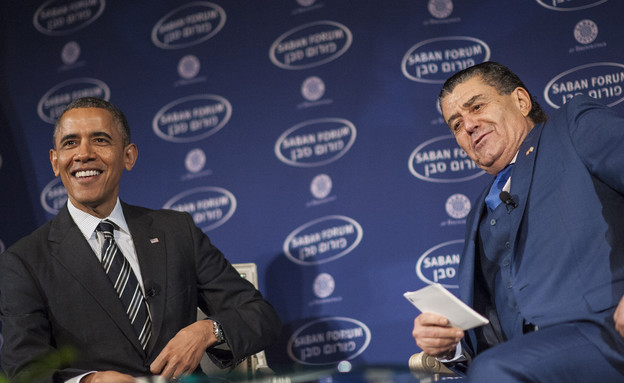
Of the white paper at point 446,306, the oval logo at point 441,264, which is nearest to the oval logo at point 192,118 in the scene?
the oval logo at point 441,264

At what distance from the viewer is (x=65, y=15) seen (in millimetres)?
5000

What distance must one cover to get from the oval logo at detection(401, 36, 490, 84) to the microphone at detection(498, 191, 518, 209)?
1729 millimetres

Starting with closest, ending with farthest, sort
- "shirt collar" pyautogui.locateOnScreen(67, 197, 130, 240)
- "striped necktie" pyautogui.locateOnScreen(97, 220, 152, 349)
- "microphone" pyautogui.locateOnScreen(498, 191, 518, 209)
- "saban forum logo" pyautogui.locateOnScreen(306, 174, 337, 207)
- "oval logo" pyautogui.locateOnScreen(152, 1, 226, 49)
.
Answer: "microphone" pyautogui.locateOnScreen(498, 191, 518, 209)
"striped necktie" pyautogui.locateOnScreen(97, 220, 152, 349)
"shirt collar" pyautogui.locateOnScreen(67, 197, 130, 240)
"saban forum logo" pyautogui.locateOnScreen(306, 174, 337, 207)
"oval logo" pyautogui.locateOnScreen(152, 1, 226, 49)

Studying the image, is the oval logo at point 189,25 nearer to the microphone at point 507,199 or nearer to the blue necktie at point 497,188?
the blue necktie at point 497,188

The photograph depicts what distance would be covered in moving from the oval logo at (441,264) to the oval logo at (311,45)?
55.6 inches

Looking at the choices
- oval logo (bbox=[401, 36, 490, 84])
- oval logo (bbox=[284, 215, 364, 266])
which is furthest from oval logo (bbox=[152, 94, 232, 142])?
oval logo (bbox=[401, 36, 490, 84])

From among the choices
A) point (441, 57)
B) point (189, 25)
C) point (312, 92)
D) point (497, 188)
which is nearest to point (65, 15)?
point (189, 25)

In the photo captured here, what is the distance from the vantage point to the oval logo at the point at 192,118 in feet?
15.0

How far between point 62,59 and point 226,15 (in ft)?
4.27

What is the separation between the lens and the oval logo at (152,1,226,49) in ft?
15.4

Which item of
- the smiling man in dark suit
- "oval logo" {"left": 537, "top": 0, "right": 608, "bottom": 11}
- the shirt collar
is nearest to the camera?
the smiling man in dark suit

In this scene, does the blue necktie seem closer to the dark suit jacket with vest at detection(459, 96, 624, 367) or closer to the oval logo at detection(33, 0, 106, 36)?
the dark suit jacket with vest at detection(459, 96, 624, 367)

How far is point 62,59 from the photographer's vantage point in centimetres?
496

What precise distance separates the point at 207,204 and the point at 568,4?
2.58 meters
